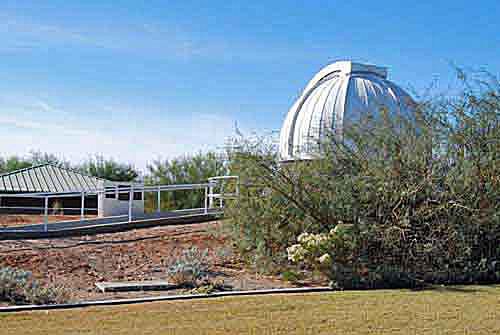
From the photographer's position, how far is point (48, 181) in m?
27.2

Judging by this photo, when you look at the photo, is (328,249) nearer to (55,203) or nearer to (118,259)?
(118,259)

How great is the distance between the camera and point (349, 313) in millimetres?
7867

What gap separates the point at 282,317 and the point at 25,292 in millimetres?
3537

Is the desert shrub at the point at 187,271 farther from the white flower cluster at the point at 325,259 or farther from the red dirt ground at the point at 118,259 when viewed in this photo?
the white flower cluster at the point at 325,259

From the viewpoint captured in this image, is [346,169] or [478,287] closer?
[478,287]

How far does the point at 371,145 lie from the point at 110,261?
509 centimetres

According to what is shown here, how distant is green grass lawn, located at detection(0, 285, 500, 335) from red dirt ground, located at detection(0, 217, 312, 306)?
1480 millimetres

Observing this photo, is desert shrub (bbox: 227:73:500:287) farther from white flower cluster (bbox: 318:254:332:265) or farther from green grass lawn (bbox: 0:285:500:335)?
green grass lawn (bbox: 0:285:500:335)

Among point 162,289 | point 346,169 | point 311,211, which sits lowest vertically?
point 162,289

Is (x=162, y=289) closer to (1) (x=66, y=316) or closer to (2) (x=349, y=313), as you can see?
(1) (x=66, y=316)

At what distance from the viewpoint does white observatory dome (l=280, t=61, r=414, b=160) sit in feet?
62.4

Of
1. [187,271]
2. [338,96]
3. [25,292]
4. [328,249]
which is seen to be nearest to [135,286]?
[187,271]

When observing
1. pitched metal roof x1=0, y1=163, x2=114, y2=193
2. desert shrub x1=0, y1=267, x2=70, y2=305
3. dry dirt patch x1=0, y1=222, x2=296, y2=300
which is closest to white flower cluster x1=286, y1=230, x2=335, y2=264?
dry dirt patch x1=0, y1=222, x2=296, y2=300

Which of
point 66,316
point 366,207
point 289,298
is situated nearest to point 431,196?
point 366,207
